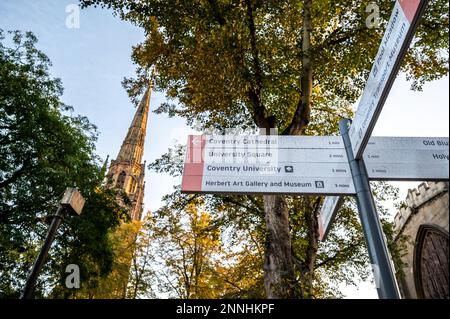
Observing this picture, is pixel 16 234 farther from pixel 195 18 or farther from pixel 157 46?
pixel 195 18

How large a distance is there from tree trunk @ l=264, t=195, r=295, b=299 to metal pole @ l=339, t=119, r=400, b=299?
3.06 m

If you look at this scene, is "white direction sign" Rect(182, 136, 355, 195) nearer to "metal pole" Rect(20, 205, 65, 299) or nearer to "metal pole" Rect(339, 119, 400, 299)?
"metal pole" Rect(339, 119, 400, 299)

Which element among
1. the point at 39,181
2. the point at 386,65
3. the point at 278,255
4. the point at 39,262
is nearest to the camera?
the point at 386,65

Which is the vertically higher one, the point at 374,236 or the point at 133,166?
the point at 133,166

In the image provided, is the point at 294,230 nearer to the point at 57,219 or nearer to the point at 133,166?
the point at 57,219

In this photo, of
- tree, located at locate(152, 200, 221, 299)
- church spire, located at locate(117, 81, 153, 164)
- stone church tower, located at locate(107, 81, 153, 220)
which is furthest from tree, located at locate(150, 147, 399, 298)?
church spire, located at locate(117, 81, 153, 164)

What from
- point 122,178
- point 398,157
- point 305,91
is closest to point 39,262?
point 398,157

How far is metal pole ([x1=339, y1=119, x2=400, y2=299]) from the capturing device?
5.78 ft

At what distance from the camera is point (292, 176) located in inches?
105

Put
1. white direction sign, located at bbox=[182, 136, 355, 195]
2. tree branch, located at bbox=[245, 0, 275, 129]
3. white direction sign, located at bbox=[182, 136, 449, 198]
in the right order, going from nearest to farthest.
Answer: white direction sign, located at bbox=[182, 136, 449, 198], white direction sign, located at bbox=[182, 136, 355, 195], tree branch, located at bbox=[245, 0, 275, 129]

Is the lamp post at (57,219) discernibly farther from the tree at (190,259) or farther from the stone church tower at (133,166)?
the stone church tower at (133,166)

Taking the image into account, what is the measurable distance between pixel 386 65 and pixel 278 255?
12.8 ft

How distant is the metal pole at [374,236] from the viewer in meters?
1.76

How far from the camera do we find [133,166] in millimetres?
63375
